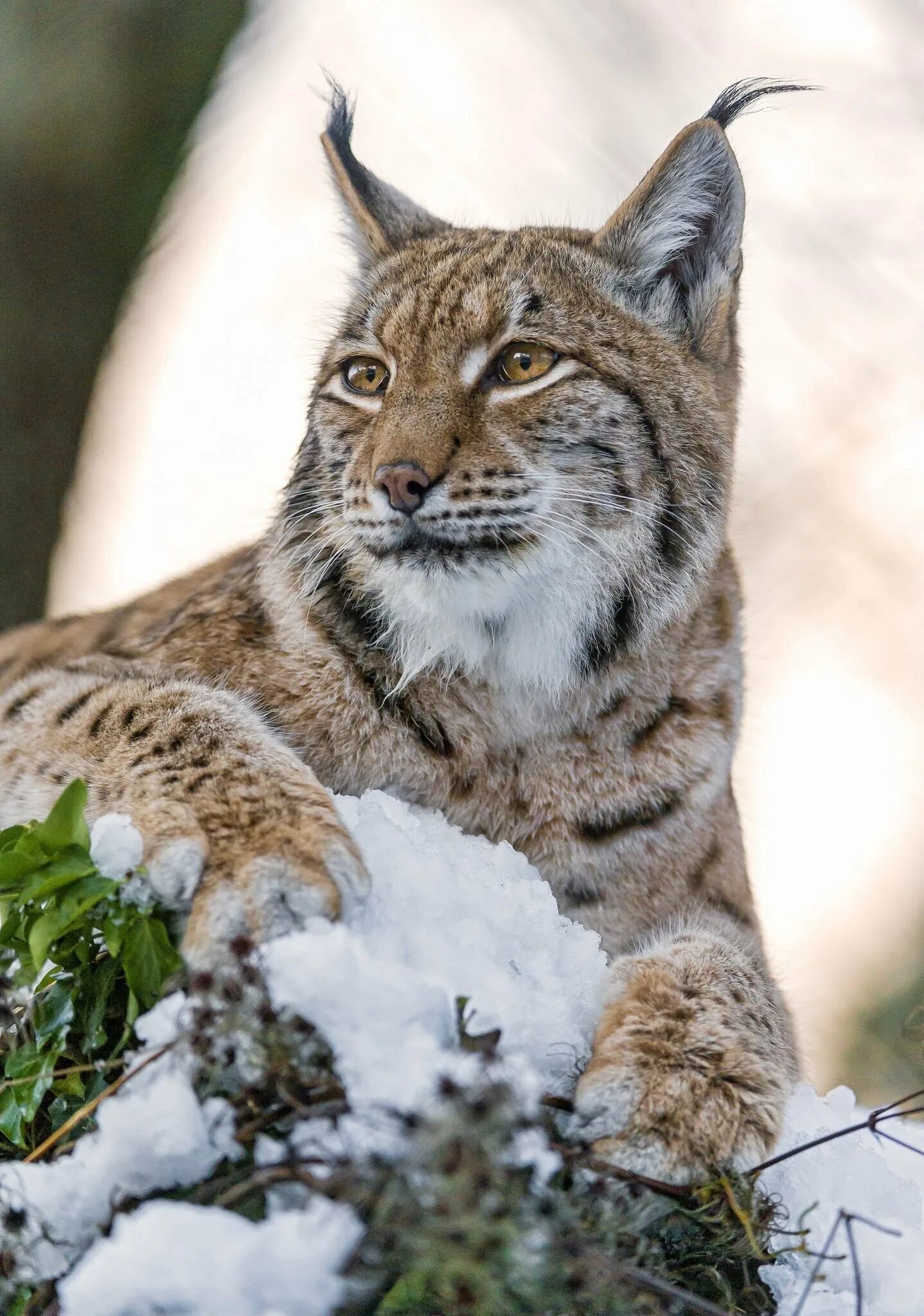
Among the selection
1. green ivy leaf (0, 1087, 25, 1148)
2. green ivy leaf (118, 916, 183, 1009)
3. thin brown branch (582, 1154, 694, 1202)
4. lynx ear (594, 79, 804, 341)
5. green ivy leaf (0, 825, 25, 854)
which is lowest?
green ivy leaf (0, 1087, 25, 1148)

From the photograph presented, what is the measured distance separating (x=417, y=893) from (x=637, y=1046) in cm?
43

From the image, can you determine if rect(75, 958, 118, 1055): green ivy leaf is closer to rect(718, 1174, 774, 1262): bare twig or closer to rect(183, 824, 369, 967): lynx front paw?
rect(183, 824, 369, 967): lynx front paw

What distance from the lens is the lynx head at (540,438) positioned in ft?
8.48

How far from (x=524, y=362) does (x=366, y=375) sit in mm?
444

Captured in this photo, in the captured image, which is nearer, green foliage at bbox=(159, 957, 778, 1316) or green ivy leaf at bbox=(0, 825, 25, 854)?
green foliage at bbox=(159, 957, 778, 1316)

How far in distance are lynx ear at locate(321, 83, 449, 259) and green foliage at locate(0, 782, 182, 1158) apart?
2064mm

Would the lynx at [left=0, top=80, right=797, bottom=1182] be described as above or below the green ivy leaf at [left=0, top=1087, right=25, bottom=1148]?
above

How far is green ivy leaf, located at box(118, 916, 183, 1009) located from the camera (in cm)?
179

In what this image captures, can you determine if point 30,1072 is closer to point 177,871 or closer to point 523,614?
point 177,871

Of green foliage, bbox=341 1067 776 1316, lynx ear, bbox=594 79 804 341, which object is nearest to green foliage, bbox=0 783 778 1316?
green foliage, bbox=341 1067 776 1316

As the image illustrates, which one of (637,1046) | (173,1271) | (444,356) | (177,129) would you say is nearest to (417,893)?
(637,1046)

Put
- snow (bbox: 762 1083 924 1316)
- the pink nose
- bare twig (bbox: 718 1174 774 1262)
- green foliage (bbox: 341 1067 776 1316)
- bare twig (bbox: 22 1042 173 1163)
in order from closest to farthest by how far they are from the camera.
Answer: green foliage (bbox: 341 1067 776 1316), bare twig (bbox: 22 1042 173 1163), bare twig (bbox: 718 1174 774 1262), snow (bbox: 762 1083 924 1316), the pink nose

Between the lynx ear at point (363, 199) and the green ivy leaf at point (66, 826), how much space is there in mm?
2052

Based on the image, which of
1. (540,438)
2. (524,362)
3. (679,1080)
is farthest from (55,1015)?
(524,362)
